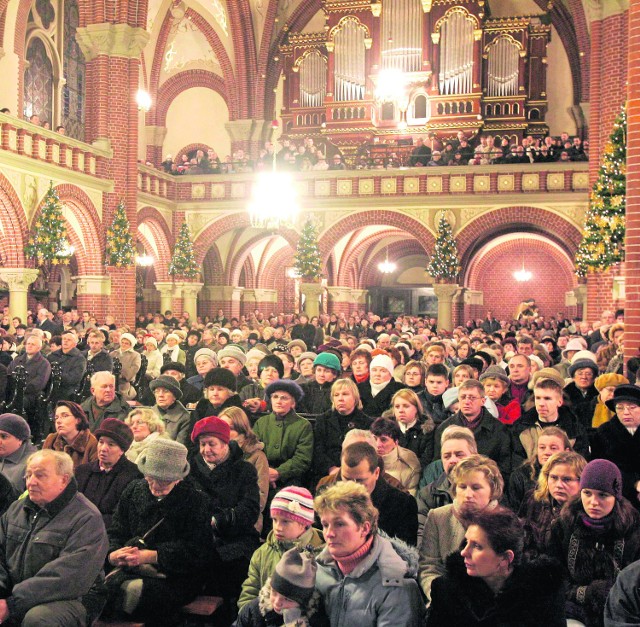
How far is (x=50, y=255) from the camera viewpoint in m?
18.2

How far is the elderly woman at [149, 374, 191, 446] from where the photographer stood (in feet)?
24.4

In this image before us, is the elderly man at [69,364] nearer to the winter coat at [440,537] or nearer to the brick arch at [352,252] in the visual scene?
the winter coat at [440,537]

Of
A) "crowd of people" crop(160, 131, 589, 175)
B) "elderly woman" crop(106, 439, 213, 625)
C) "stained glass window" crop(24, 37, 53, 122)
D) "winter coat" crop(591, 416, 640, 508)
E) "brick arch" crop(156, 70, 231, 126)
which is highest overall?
"brick arch" crop(156, 70, 231, 126)

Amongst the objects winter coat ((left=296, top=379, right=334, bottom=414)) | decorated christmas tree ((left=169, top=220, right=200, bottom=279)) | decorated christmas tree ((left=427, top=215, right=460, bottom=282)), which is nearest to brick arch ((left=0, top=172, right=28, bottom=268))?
decorated christmas tree ((left=169, top=220, right=200, bottom=279))

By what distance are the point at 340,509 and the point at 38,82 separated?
75.0ft

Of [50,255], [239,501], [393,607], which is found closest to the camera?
[393,607]

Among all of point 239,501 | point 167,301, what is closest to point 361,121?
point 167,301

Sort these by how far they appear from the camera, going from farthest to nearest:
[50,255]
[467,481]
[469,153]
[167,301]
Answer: [167,301], [469,153], [50,255], [467,481]

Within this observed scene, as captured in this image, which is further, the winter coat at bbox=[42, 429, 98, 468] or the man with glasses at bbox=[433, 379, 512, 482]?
the winter coat at bbox=[42, 429, 98, 468]

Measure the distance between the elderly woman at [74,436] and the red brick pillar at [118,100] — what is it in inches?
617

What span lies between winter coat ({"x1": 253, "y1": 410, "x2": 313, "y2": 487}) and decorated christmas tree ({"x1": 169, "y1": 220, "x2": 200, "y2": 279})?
18.6m

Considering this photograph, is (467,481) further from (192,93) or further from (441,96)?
(192,93)

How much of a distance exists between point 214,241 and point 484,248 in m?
9.90

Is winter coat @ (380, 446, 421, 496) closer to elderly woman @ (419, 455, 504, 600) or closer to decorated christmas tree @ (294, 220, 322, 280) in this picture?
elderly woman @ (419, 455, 504, 600)
